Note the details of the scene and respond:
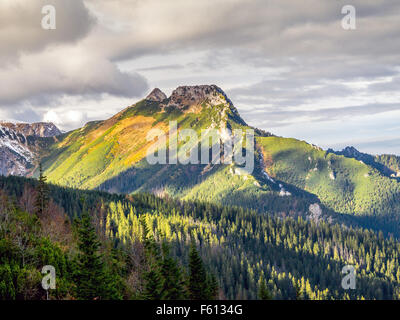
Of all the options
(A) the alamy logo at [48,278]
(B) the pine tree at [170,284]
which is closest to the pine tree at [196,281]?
(B) the pine tree at [170,284]

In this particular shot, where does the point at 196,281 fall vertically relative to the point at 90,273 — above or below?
below

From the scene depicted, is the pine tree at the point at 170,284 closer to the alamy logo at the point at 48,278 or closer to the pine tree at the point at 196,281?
the pine tree at the point at 196,281

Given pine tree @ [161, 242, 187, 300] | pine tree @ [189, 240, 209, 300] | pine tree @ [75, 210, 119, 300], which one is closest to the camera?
pine tree @ [75, 210, 119, 300]

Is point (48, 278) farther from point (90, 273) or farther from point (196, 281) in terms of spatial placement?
point (196, 281)

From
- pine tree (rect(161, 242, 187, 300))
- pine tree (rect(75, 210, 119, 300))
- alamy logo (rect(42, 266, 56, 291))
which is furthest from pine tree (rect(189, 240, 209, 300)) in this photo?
alamy logo (rect(42, 266, 56, 291))

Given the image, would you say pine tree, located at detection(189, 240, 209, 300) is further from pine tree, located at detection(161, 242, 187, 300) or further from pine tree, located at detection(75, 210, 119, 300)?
pine tree, located at detection(75, 210, 119, 300)

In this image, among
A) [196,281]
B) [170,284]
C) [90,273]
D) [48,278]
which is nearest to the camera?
[90,273]

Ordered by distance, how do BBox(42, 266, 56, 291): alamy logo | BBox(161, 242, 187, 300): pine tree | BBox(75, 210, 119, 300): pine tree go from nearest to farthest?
BBox(75, 210, 119, 300): pine tree < BBox(42, 266, 56, 291): alamy logo < BBox(161, 242, 187, 300): pine tree

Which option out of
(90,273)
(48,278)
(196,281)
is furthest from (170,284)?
(48,278)

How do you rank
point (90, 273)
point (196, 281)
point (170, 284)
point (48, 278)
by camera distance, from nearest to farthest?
1. point (90, 273)
2. point (48, 278)
3. point (170, 284)
4. point (196, 281)

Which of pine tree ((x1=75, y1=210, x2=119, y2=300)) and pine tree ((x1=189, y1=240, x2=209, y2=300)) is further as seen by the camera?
pine tree ((x1=189, y1=240, x2=209, y2=300))

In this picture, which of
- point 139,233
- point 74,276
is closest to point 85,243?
point 74,276
